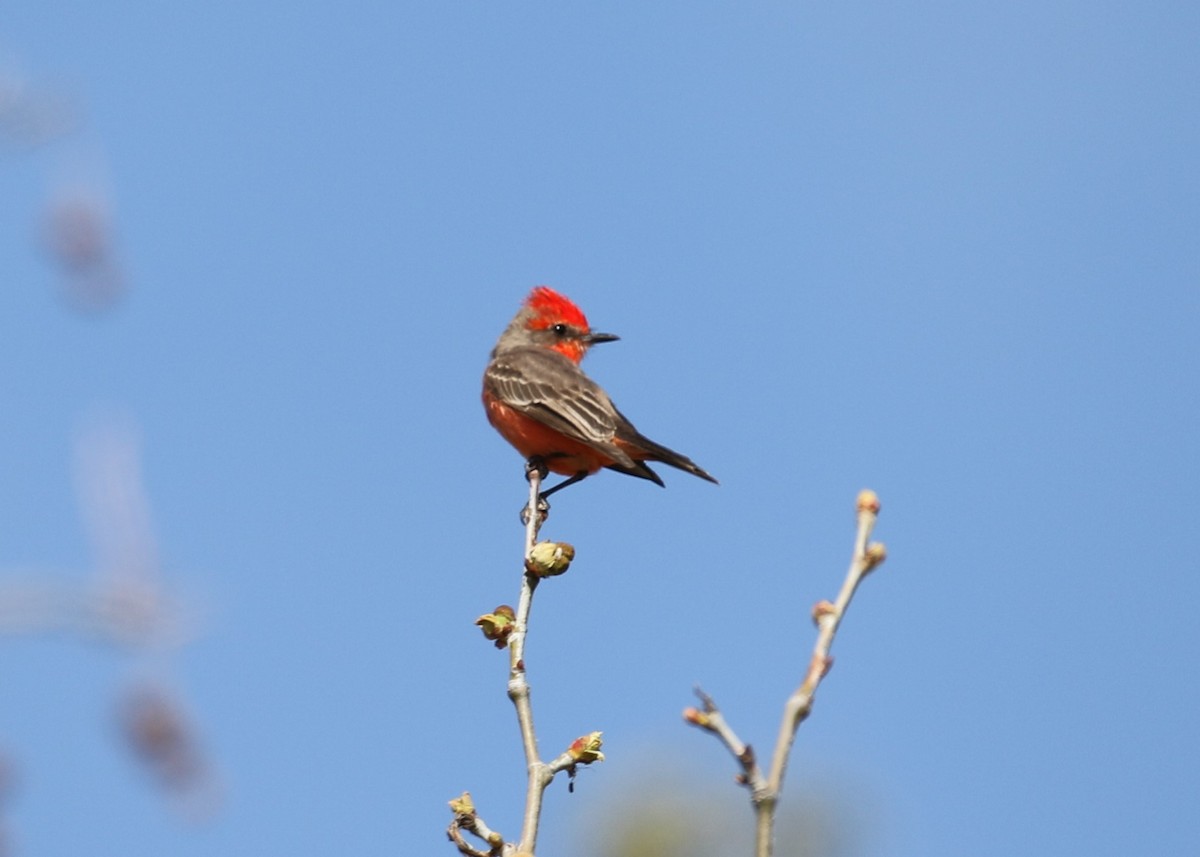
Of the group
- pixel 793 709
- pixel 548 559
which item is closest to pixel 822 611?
pixel 793 709

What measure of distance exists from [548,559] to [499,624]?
0.26 m

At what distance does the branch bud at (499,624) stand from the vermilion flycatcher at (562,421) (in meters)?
3.18

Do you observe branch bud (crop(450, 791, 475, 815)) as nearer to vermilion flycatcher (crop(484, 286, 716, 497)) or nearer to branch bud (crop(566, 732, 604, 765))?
branch bud (crop(566, 732, 604, 765))

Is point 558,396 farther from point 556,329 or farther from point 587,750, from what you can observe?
point 587,750

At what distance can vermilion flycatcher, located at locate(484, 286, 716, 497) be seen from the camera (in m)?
6.94

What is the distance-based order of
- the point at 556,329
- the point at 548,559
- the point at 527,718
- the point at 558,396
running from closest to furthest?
the point at 527,718 → the point at 548,559 → the point at 558,396 → the point at 556,329

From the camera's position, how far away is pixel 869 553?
2396 mm

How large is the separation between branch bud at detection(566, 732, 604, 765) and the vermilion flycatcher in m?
3.50

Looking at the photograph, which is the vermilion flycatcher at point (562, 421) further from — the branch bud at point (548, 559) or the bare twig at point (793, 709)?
the bare twig at point (793, 709)

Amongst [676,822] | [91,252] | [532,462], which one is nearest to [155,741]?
[91,252]

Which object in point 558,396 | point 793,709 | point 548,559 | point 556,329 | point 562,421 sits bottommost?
point 793,709

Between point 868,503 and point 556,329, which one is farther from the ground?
point 556,329

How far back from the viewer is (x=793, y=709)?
217cm

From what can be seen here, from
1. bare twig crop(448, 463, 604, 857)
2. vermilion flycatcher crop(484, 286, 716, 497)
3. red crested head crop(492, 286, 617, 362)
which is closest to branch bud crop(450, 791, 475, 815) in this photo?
bare twig crop(448, 463, 604, 857)
